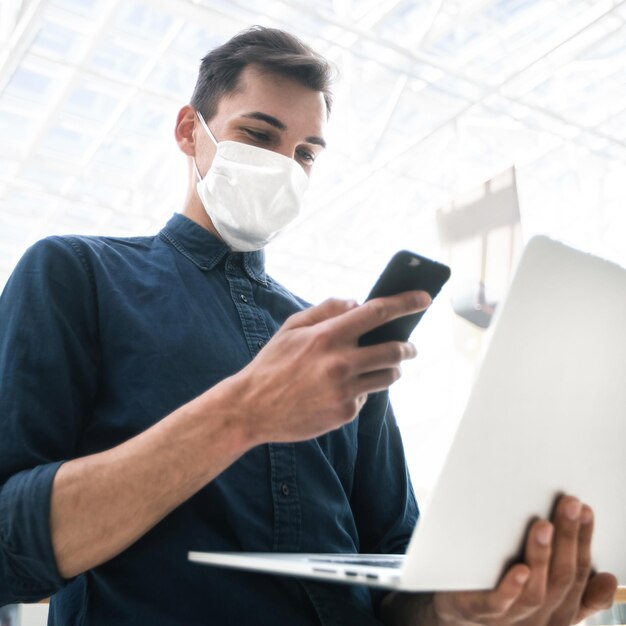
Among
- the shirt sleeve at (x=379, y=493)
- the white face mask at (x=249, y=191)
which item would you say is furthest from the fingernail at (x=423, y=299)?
the white face mask at (x=249, y=191)

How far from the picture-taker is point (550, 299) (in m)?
0.90

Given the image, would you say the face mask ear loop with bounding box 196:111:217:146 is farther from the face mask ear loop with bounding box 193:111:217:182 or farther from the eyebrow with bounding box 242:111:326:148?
the eyebrow with bounding box 242:111:326:148

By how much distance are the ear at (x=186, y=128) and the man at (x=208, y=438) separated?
0.19m

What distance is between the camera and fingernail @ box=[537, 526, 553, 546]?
37.0 inches

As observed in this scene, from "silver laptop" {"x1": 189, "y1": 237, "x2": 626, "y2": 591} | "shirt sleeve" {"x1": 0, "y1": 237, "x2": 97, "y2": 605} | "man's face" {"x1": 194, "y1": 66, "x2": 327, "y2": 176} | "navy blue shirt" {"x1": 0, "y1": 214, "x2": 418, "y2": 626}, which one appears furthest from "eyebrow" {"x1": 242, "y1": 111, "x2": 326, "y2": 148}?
"silver laptop" {"x1": 189, "y1": 237, "x2": 626, "y2": 591}

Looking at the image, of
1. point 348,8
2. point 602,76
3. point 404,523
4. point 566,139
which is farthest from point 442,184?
point 404,523

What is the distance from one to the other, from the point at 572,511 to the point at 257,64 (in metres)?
1.19

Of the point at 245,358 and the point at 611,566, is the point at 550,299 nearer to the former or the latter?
the point at 611,566

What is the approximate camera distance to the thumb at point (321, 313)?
1.01 meters

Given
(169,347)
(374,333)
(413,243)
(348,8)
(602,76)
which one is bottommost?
(169,347)

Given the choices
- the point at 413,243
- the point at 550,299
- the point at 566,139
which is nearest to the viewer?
the point at 550,299

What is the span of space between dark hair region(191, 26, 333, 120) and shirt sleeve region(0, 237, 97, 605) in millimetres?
671

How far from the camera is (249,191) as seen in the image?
5.65ft

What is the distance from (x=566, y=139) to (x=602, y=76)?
992 mm
